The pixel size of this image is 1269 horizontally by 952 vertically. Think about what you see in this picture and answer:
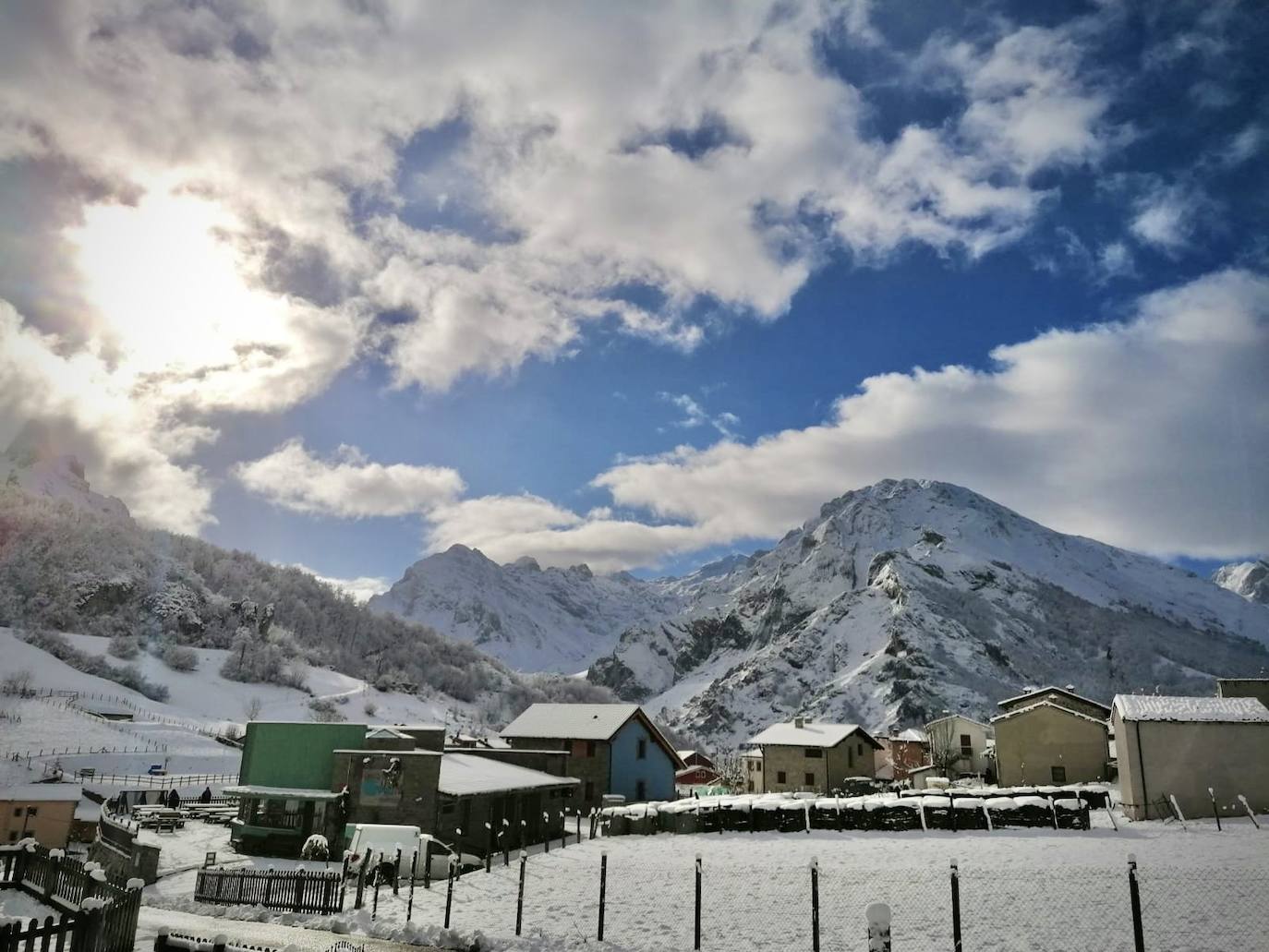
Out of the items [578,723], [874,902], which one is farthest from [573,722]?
[874,902]

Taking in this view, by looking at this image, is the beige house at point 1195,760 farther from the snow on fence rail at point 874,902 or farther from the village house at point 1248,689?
the village house at point 1248,689

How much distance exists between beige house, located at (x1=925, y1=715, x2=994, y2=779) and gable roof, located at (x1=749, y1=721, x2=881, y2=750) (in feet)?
44.2

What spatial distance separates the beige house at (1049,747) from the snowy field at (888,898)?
2697 centimetres

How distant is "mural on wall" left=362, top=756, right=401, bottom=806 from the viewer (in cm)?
3575

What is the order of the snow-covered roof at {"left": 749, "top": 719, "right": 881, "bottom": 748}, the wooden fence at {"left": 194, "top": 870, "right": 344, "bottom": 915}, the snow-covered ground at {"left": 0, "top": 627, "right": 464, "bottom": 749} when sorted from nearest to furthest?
the wooden fence at {"left": 194, "top": 870, "right": 344, "bottom": 915} < the snow-covered roof at {"left": 749, "top": 719, "right": 881, "bottom": 748} < the snow-covered ground at {"left": 0, "top": 627, "right": 464, "bottom": 749}

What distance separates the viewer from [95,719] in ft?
333

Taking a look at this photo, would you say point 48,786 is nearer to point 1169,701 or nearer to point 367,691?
point 1169,701

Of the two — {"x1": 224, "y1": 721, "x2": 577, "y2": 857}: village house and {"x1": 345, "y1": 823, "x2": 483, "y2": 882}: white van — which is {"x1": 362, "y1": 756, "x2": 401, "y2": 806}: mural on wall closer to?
{"x1": 224, "y1": 721, "x2": 577, "y2": 857}: village house

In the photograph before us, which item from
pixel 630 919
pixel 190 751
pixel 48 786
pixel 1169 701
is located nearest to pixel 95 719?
pixel 190 751

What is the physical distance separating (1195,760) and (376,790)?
123 feet

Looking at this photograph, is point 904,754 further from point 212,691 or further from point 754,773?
point 212,691

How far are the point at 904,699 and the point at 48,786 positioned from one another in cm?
16892

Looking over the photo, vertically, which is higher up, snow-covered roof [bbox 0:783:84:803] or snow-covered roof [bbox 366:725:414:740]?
snow-covered roof [bbox 366:725:414:740]

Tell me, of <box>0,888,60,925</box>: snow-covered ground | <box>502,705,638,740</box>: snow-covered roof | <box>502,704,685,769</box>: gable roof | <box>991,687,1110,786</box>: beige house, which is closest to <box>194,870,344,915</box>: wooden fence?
<box>0,888,60,925</box>: snow-covered ground
